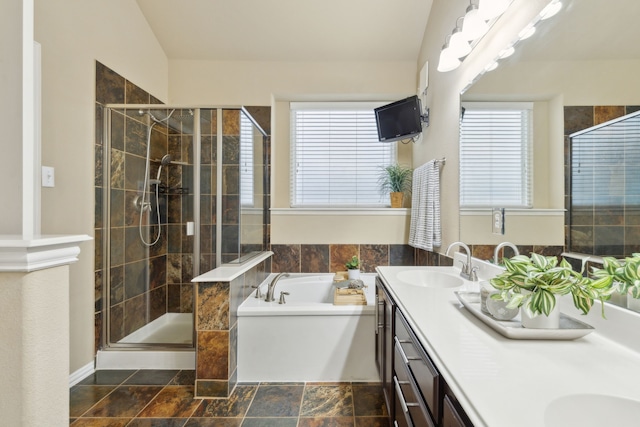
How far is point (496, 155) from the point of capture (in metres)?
1.55

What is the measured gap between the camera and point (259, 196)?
2809mm

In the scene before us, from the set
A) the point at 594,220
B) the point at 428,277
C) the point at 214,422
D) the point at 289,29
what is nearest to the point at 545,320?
the point at 594,220

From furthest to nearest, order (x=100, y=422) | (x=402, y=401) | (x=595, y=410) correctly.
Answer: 1. (x=100, y=422)
2. (x=402, y=401)
3. (x=595, y=410)

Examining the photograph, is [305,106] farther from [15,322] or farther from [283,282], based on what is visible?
[15,322]

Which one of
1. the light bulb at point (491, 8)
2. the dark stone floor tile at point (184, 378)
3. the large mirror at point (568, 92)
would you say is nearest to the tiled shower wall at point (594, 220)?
the large mirror at point (568, 92)

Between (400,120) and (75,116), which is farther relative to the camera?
(400,120)

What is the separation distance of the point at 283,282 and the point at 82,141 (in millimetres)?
1869

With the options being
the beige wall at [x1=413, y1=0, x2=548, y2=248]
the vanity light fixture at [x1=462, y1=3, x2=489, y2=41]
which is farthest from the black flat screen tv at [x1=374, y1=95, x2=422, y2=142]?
the vanity light fixture at [x1=462, y1=3, x2=489, y2=41]

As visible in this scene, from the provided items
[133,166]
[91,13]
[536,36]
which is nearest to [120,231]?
[133,166]

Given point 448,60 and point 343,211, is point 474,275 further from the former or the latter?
point 343,211

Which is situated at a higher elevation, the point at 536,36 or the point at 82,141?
the point at 536,36

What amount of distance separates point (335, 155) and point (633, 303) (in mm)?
2650

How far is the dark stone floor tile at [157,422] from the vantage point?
1627 millimetres

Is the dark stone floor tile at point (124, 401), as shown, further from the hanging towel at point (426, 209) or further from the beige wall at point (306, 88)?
the hanging towel at point (426, 209)
